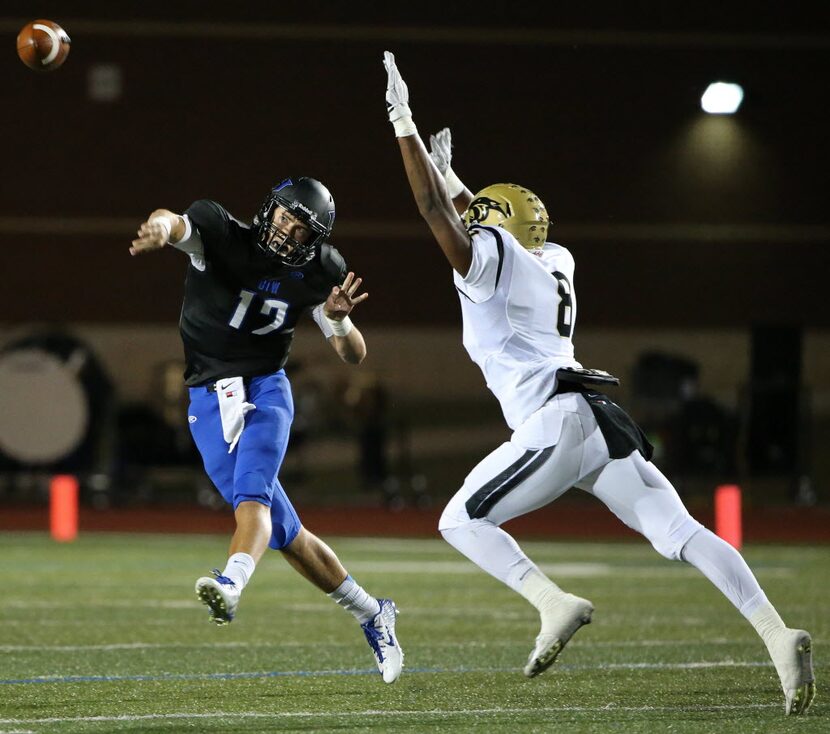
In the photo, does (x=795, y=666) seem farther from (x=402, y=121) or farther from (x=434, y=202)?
(x=402, y=121)

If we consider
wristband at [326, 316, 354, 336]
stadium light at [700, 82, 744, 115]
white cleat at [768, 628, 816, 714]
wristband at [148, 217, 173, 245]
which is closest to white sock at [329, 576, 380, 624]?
wristband at [326, 316, 354, 336]

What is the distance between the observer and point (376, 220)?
18.1 m

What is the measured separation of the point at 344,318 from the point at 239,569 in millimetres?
1082

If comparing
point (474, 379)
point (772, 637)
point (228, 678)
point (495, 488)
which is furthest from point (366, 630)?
point (474, 379)

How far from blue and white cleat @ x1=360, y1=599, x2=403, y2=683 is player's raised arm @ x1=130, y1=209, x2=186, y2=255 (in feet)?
4.73

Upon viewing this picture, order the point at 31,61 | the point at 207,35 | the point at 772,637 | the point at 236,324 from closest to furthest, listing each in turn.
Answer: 1. the point at 772,637
2. the point at 236,324
3. the point at 31,61
4. the point at 207,35

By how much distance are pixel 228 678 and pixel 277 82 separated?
13.5 meters

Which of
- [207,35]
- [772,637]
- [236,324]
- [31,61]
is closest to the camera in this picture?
[772,637]

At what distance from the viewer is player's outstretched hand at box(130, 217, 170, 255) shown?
170 inches

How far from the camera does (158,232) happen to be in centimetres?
438

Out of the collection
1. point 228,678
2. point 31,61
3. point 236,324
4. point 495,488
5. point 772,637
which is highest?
point 31,61

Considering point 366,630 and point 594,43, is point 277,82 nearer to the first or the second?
point 594,43

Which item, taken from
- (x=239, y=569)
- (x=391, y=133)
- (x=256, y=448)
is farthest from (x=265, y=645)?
(x=391, y=133)

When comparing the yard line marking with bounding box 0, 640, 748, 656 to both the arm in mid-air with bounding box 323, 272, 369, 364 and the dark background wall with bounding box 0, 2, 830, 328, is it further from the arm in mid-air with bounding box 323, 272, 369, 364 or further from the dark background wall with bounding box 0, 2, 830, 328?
the dark background wall with bounding box 0, 2, 830, 328
